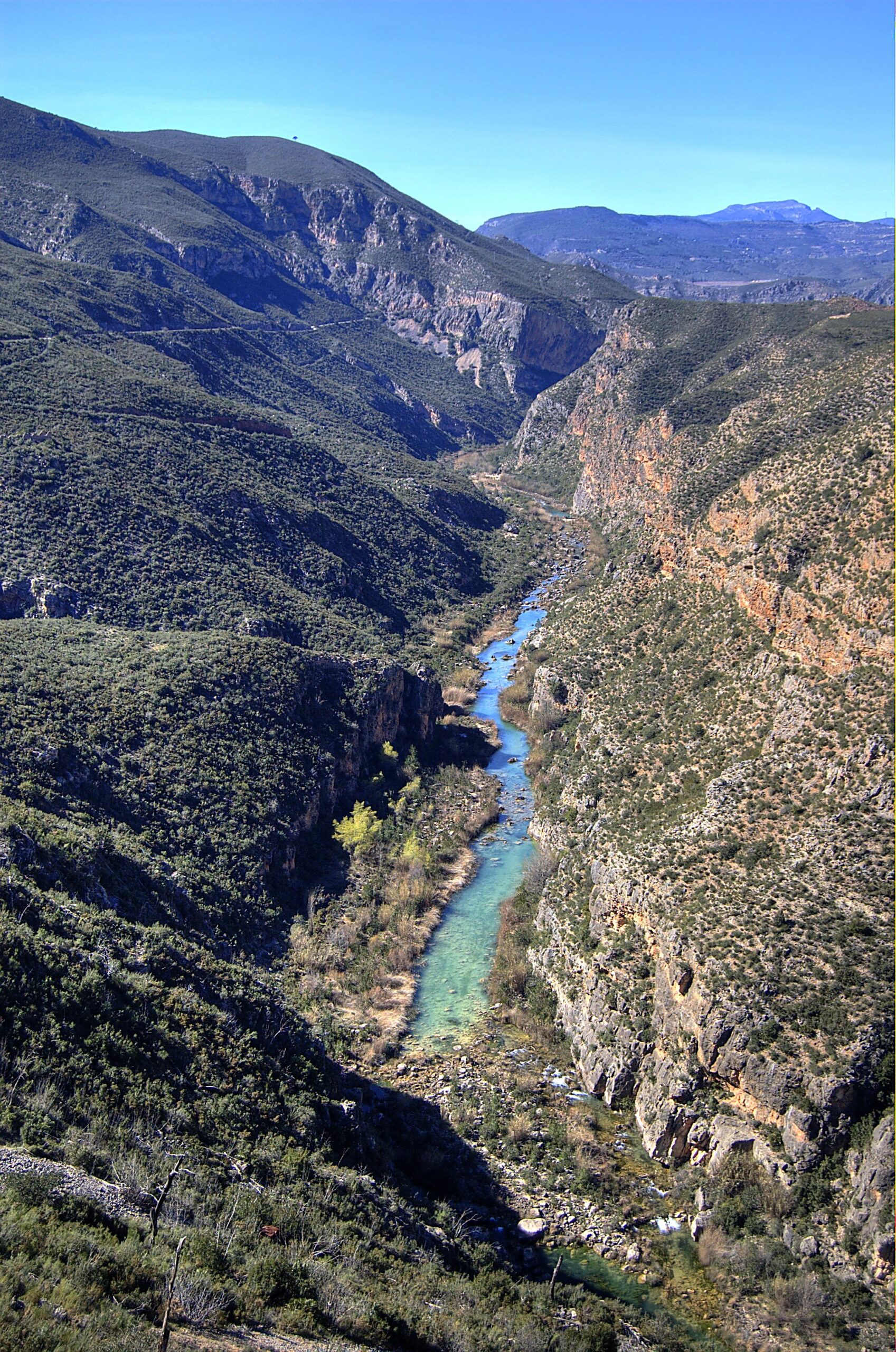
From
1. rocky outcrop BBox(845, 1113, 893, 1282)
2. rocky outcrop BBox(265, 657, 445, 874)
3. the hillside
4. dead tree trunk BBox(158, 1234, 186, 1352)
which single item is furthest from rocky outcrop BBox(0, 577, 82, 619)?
rocky outcrop BBox(845, 1113, 893, 1282)

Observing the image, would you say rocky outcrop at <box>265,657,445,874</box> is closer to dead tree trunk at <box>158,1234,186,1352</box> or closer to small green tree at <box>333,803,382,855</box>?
small green tree at <box>333,803,382,855</box>

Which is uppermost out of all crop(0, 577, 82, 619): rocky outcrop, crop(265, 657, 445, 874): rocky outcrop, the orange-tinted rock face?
the orange-tinted rock face

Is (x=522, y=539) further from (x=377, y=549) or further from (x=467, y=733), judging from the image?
(x=467, y=733)

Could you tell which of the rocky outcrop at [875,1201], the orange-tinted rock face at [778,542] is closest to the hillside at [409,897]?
the rocky outcrop at [875,1201]

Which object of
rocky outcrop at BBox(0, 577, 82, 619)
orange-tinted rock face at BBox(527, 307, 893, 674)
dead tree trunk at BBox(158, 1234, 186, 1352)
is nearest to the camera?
dead tree trunk at BBox(158, 1234, 186, 1352)

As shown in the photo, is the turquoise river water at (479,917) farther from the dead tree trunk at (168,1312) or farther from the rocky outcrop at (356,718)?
the dead tree trunk at (168,1312)

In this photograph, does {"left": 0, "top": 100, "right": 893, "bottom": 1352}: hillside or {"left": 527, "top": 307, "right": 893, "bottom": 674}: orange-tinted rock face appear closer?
{"left": 0, "top": 100, "right": 893, "bottom": 1352}: hillside

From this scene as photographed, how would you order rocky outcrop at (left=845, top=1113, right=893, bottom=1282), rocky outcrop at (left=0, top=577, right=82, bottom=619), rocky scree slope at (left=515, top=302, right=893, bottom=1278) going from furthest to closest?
rocky outcrop at (left=0, top=577, right=82, bottom=619)
rocky scree slope at (left=515, top=302, right=893, bottom=1278)
rocky outcrop at (left=845, top=1113, right=893, bottom=1282)

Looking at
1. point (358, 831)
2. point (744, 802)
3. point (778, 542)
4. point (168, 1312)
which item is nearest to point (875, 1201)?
point (744, 802)
